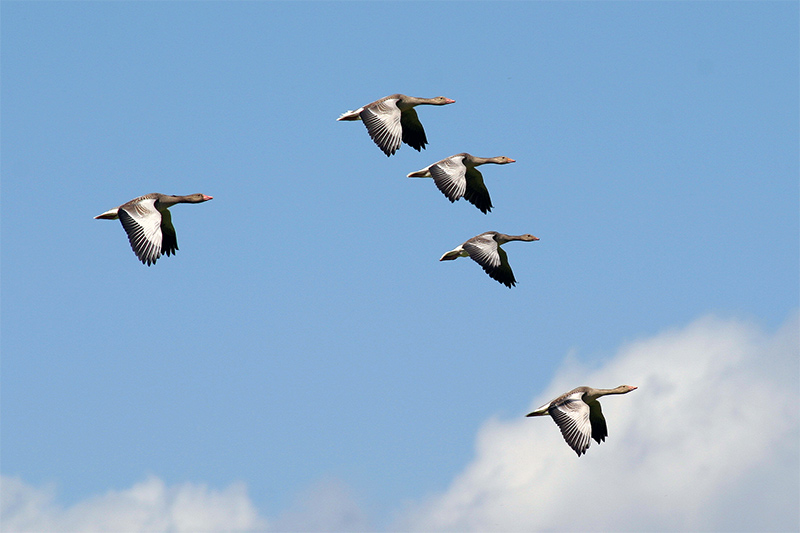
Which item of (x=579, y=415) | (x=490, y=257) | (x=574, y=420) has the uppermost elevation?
(x=490, y=257)

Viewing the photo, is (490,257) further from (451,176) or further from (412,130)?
(412,130)

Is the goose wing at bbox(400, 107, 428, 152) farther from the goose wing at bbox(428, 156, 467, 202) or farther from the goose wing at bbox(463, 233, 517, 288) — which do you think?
the goose wing at bbox(463, 233, 517, 288)

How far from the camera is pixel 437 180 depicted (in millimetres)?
38000

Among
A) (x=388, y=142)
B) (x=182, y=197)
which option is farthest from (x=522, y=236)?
(x=182, y=197)

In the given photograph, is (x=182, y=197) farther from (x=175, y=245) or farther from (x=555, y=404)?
(x=555, y=404)

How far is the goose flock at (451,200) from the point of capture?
34.4 m

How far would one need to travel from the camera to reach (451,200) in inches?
1463

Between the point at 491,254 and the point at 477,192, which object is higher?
the point at 477,192

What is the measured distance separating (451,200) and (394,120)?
9.04 feet

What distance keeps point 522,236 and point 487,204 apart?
1593 millimetres

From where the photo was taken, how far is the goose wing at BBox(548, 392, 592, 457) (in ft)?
111

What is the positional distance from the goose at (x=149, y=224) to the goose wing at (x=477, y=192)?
884 centimetres

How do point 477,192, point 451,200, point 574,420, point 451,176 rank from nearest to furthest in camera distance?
point 574,420 → point 451,200 → point 451,176 → point 477,192

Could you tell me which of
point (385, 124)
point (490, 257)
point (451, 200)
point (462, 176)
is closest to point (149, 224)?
point (385, 124)
